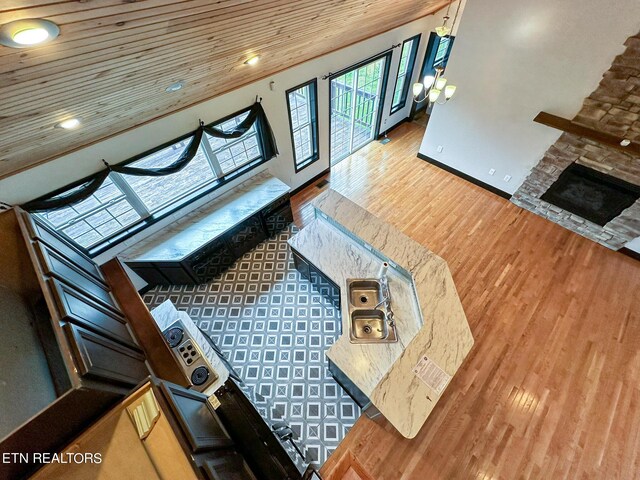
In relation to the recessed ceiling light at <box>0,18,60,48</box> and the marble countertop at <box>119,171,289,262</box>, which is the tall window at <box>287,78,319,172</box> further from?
the recessed ceiling light at <box>0,18,60,48</box>

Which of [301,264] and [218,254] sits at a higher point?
[301,264]

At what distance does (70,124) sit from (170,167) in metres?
1.26

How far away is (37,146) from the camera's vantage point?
6.88ft

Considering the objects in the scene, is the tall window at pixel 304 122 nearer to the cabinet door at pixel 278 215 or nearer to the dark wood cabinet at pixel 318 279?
the cabinet door at pixel 278 215

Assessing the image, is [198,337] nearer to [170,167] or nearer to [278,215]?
[170,167]

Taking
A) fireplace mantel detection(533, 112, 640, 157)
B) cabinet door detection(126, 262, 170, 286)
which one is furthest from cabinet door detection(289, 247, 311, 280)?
fireplace mantel detection(533, 112, 640, 157)

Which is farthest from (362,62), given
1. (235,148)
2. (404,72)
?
(235,148)

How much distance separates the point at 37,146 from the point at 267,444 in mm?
2850

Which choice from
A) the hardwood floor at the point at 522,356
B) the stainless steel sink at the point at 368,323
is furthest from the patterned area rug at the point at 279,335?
the stainless steel sink at the point at 368,323

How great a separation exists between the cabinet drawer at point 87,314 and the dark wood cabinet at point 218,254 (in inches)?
54.4

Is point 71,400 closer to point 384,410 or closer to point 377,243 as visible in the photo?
point 384,410

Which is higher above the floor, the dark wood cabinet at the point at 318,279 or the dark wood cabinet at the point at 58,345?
the dark wood cabinet at the point at 318,279

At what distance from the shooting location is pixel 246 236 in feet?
13.6

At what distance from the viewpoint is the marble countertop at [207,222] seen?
3498 mm
